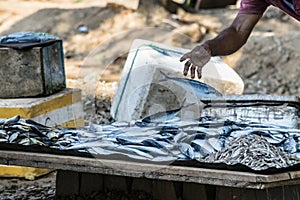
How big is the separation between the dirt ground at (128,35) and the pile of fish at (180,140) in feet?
10.1

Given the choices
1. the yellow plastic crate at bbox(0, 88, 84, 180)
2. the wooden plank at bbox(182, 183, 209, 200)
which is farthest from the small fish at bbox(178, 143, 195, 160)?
the yellow plastic crate at bbox(0, 88, 84, 180)

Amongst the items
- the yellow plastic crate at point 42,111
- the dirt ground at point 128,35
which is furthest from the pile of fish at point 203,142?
the dirt ground at point 128,35

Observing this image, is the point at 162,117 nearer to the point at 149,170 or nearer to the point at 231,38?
the point at 231,38

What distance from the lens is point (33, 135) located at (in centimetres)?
406

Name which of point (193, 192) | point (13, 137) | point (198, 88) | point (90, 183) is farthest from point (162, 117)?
point (13, 137)

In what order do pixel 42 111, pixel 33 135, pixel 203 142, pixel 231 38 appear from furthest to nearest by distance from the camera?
1. pixel 42 111
2. pixel 231 38
3. pixel 33 135
4. pixel 203 142

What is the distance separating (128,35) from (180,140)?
A: 18.6 ft

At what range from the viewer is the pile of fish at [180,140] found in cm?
353

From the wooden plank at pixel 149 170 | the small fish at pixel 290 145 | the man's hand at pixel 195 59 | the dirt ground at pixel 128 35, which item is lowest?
the dirt ground at pixel 128 35

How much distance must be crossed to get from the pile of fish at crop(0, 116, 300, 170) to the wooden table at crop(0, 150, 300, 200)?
0.08 meters

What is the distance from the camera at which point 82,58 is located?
9578 mm

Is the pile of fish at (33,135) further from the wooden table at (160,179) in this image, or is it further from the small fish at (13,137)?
the wooden table at (160,179)

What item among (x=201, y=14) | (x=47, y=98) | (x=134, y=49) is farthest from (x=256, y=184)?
(x=201, y=14)

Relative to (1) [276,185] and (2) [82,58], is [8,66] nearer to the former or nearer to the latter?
(1) [276,185]
